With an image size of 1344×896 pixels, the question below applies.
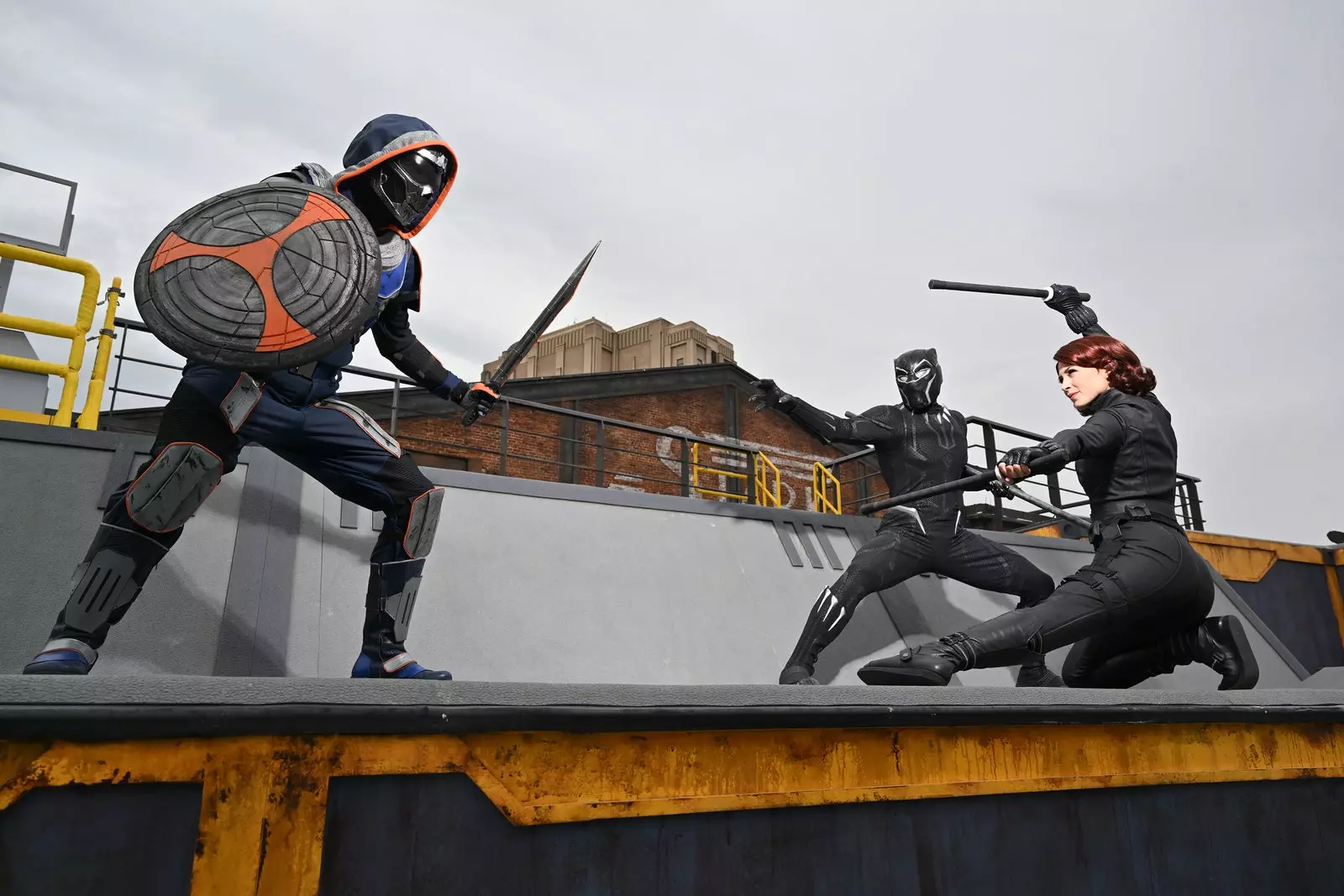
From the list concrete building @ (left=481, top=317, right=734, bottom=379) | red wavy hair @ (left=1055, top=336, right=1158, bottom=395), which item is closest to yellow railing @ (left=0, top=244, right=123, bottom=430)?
red wavy hair @ (left=1055, top=336, right=1158, bottom=395)

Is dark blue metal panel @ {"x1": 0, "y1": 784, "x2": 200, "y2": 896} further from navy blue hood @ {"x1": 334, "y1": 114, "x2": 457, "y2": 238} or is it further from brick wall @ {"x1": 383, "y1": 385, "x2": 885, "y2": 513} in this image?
brick wall @ {"x1": 383, "y1": 385, "x2": 885, "y2": 513}

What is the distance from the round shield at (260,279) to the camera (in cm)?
193

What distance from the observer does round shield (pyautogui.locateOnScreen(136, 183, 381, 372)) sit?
1931 mm

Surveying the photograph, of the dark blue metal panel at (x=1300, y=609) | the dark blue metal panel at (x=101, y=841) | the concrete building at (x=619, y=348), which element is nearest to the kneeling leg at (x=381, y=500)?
the dark blue metal panel at (x=101, y=841)

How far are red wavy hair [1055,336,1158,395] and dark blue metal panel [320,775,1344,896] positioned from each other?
1.47 metres

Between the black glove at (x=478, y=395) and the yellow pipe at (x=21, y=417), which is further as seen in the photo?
the yellow pipe at (x=21, y=417)

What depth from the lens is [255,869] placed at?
132 centimetres

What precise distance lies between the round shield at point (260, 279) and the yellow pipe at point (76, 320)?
2350 mm

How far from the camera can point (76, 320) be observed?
154 inches

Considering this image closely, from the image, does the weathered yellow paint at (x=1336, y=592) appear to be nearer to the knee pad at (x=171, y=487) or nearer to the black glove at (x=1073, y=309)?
the black glove at (x=1073, y=309)

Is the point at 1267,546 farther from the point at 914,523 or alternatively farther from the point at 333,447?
the point at 333,447

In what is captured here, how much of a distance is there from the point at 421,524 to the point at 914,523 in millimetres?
2204

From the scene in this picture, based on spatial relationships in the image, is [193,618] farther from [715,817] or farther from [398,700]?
[715,817]

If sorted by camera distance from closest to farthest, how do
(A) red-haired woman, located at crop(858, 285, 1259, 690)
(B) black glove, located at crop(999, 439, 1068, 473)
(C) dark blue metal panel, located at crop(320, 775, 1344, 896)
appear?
(C) dark blue metal panel, located at crop(320, 775, 1344, 896) < (A) red-haired woman, located at crop(858, 285, 1259, 690) < (B) black glove, located at crop(999, 439, 1068, 473)
